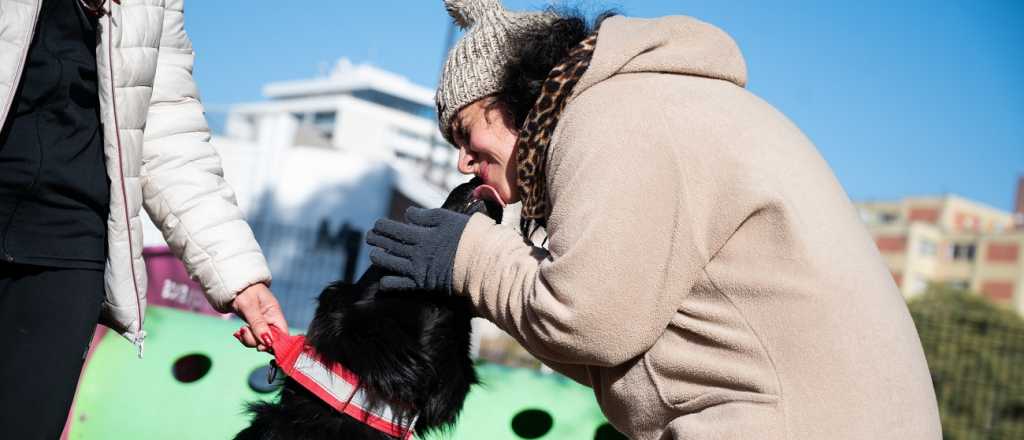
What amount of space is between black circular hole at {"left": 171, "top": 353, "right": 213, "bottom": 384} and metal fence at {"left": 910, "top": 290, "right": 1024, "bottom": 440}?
581 cm

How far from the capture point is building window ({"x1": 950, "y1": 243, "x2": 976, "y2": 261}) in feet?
215

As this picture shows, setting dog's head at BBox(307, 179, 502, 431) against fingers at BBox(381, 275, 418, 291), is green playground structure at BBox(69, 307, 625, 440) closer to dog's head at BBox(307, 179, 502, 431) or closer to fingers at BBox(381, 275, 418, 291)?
dog's head at BBox(307, 179, 502, 431)

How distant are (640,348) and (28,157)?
1.18m

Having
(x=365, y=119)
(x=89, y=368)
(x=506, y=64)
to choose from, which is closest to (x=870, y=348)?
(x=506, y=64)

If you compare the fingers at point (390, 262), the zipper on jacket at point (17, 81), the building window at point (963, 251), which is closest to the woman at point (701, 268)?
the fingers at point (390, 262)

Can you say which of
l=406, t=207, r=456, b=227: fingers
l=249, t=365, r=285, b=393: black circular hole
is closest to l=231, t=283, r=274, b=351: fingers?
l=406, t=207, r=456, b=227: fingers

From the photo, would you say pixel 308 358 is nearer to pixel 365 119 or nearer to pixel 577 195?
pixel 577 195

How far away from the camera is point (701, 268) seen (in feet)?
5.16

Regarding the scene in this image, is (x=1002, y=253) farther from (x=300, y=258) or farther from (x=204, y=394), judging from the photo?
(x=204, y=394)

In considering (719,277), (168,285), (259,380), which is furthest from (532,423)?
(168,285)

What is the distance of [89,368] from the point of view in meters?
3.19

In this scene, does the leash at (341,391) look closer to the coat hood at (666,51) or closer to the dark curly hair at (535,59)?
the dark curly hair at (535,59)

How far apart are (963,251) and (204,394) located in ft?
235

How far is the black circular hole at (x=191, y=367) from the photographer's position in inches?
133
